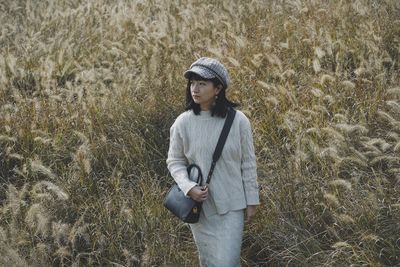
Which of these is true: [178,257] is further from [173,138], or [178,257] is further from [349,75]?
[349,75]

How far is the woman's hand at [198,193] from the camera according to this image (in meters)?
3.57

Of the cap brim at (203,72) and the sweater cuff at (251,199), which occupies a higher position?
the cap brim at (203,72)

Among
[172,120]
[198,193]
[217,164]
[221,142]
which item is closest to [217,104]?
[221,142]

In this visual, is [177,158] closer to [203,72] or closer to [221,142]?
[221,142]

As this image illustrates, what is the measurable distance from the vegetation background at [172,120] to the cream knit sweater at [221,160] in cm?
76

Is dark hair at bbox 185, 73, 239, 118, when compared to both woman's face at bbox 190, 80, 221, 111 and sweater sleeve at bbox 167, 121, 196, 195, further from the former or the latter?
sweater sleeve at bbox 167, 121, 196, 195

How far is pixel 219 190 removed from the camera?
3670 mm

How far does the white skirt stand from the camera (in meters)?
3.63

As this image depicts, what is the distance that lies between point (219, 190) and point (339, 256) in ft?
3.33

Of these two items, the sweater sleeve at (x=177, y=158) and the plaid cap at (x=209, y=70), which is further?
the sweater sleeve at (x=177, y=158)

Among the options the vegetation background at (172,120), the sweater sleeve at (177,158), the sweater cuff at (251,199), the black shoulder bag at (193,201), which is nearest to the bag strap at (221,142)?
the black shoulder bag at (193,201)

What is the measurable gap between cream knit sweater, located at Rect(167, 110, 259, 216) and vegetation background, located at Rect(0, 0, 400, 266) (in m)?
0.76

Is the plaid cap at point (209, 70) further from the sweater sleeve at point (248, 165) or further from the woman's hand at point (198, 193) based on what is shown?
the woman's hand at point (198, 193)

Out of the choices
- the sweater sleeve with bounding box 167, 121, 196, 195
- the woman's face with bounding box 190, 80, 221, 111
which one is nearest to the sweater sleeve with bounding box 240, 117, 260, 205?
the woman's face with bounding box 190, 80, 221, 111
